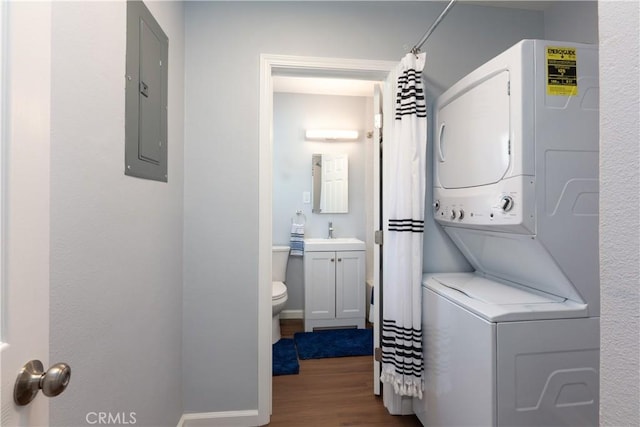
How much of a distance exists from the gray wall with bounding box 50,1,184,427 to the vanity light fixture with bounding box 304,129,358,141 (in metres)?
2.10

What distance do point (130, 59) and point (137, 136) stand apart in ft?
0.90

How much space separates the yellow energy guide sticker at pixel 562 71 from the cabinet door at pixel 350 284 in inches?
86.1

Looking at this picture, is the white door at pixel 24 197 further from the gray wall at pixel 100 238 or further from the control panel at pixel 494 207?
the control panel at pixel 494 207

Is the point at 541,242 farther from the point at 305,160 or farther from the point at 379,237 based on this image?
the point at 305,160

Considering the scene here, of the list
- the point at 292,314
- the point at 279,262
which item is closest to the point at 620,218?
the point at 279,262

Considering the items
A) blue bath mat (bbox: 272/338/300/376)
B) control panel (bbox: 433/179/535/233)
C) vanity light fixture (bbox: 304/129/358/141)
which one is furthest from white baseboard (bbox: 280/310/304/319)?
control panel (bbox: 433/179/535/233)

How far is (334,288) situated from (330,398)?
3.83 ft

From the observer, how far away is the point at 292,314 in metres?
3.44

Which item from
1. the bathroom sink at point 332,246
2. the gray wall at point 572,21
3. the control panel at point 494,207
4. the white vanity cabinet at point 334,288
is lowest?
the white vanity cabinet at point 334,288

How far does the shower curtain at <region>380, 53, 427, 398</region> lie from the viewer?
5.54ft

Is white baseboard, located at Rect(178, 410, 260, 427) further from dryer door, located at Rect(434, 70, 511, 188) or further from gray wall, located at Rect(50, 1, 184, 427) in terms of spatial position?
dryer door, located at Rect(434, 70, 511, 188)

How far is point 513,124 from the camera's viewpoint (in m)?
1.25

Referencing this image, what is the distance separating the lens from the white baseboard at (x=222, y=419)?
177cm

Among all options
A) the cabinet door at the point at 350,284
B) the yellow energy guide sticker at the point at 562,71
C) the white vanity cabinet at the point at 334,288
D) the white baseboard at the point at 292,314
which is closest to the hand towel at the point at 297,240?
the white vanity cabinet at the point at 334,288
